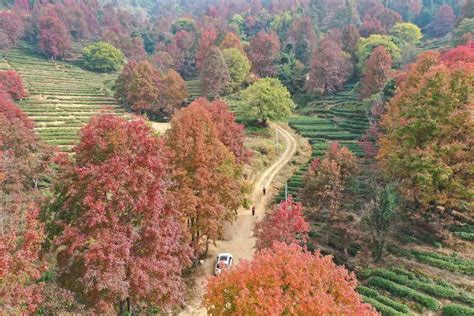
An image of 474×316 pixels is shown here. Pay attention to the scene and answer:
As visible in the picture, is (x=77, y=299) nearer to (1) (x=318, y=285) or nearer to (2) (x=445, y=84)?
(1) (x=318, y=285)

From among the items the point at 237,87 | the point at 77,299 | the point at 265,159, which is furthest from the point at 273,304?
the point at 237,87

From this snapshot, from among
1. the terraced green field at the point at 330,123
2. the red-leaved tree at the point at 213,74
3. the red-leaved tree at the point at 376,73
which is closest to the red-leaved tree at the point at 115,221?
the terraced green field at the point at 330,123

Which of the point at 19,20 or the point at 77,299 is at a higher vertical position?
the point at 19,20

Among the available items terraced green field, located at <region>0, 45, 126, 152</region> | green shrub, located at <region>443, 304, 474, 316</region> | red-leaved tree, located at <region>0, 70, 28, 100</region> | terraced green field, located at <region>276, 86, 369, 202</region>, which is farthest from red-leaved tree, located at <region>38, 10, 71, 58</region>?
green shrub, located at <region>443, 304, 474, 316</region>

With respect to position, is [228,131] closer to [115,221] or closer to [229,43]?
[115,221]

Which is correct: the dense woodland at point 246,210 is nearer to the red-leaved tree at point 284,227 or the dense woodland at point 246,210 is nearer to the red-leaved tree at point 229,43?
the red-leaved tree at point 284,227

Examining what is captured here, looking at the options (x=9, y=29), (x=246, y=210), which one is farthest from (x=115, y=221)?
(x=9, y=29)
